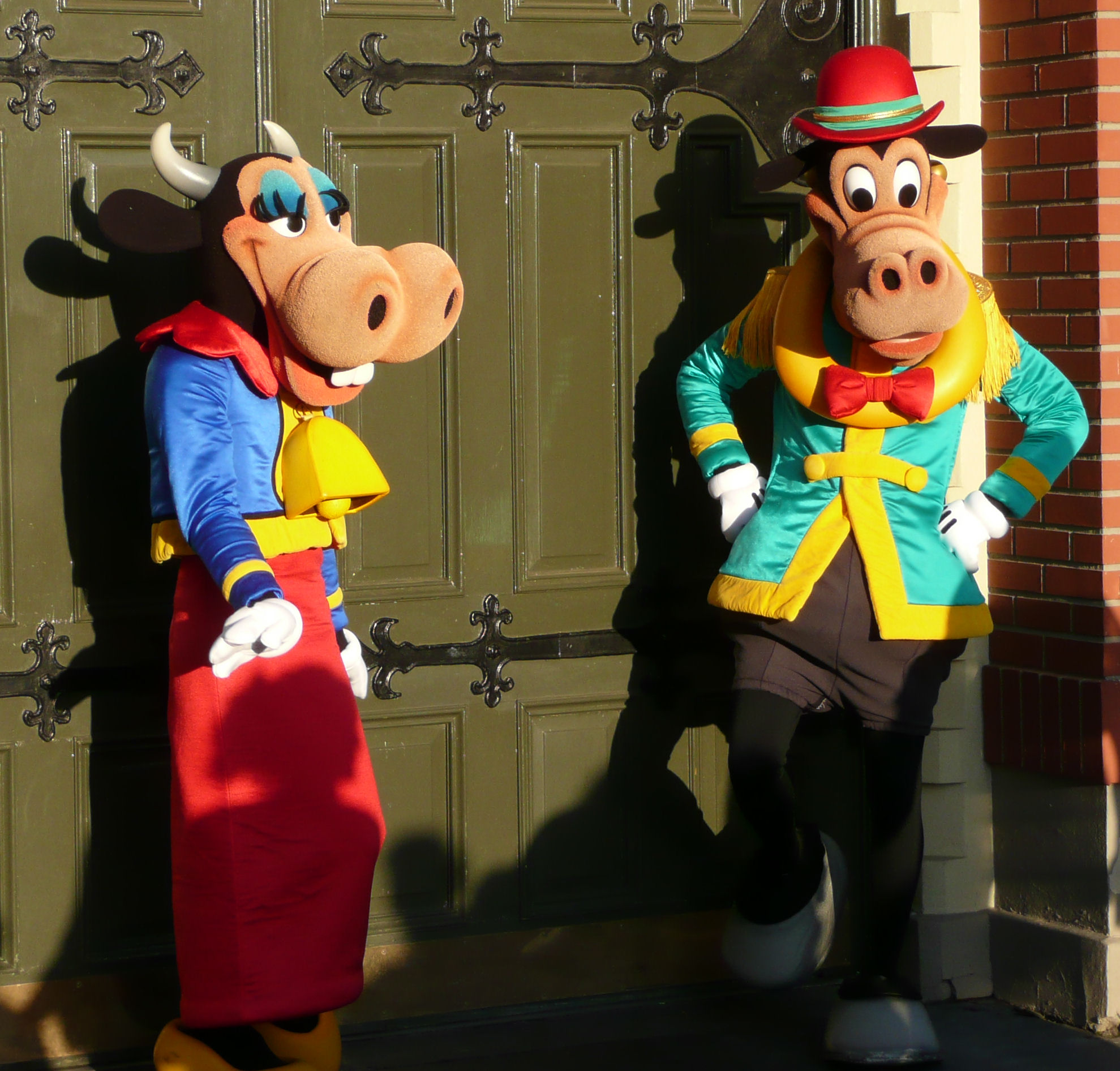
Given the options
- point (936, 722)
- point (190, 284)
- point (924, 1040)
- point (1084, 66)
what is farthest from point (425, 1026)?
point (1084, 66)

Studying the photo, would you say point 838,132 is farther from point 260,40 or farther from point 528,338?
point 260,40

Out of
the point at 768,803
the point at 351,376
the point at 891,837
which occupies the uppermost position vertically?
the point at 351,376

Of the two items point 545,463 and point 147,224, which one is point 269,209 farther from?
point 545,463

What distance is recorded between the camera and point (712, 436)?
3709mm

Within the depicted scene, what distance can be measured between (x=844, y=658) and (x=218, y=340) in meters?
1.54

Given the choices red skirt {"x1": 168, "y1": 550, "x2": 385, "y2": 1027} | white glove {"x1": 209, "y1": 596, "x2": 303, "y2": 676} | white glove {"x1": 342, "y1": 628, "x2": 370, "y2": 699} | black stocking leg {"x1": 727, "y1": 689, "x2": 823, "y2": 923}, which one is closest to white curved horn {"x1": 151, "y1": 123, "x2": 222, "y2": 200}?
red skirt {"x1": 168, "y1": 550, "x2": 385, "y2": 1027}

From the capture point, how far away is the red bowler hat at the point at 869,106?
3.38m

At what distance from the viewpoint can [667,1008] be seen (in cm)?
408

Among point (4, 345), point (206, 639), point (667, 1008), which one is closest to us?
point (206, 639)

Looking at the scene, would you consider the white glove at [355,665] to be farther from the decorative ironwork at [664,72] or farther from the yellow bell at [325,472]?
the decorative ironwork at [664,72]

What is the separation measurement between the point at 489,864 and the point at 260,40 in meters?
2.09

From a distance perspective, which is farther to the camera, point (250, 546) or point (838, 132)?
point (838, 132)

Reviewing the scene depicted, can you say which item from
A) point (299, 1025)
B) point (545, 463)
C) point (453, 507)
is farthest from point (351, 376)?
point (299, 1025)

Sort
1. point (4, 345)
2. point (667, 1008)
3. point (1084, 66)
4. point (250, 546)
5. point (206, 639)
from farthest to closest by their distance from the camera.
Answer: point (667, 1008) < point (1084, 66) < point (4, 345) < point (206, 639) < point (250, 546)
